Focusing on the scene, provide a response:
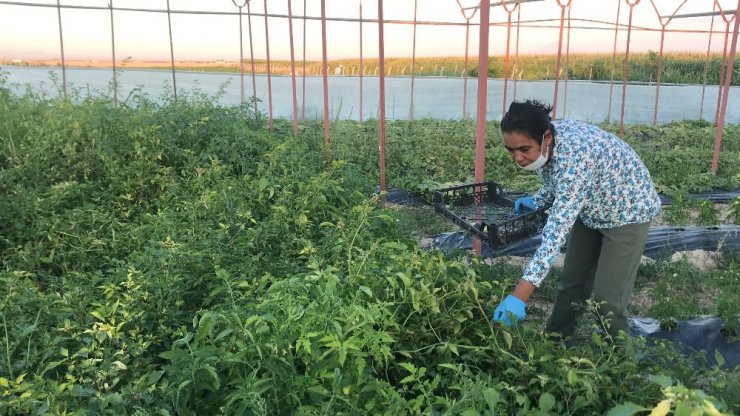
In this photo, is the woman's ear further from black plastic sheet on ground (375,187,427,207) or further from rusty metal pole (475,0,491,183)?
black plastic sheet on ground (375,187,427,207)

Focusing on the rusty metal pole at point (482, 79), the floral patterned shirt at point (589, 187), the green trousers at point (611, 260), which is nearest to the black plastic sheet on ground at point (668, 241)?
the rusty metal pole at point (482, 79)

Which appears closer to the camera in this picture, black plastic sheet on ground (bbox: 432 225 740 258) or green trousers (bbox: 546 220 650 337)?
green trousers (bbox: 546 220 650 337)

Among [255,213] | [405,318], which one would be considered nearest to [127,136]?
[255,213]

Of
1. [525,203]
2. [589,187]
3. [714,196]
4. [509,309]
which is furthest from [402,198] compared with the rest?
[509,309]

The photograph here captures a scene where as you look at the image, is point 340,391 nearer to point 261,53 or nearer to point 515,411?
point 515,411

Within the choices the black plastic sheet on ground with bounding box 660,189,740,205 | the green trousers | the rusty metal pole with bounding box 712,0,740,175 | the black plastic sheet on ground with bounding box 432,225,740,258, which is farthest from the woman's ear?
the rusty metal pole with bounding box 712,0,740,175

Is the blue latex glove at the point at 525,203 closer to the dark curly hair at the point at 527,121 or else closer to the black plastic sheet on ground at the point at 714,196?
the dark curly hair at the point at 527,121

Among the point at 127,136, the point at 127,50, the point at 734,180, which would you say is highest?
the point at 127,50

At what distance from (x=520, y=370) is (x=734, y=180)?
6352 millimetres

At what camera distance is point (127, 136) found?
16.1ft

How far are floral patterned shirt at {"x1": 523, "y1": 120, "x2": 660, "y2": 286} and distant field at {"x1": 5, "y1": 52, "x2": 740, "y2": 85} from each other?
715cm

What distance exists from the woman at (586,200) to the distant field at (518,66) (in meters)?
7.11

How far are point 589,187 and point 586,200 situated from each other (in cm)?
10

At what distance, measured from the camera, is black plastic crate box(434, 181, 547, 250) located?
3186 mm
